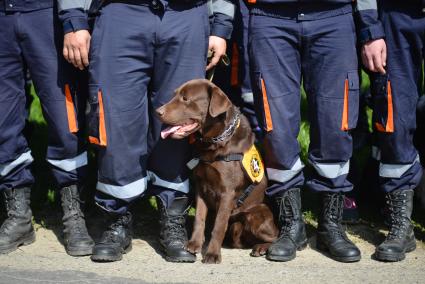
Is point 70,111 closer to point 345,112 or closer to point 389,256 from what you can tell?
point 345,112

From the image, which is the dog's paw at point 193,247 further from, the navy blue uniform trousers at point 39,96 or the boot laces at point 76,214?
the navy blue uniform trousers at point 39,96

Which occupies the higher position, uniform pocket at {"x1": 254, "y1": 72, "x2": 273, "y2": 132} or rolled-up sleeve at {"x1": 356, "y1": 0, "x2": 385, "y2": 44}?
rolled-up sleeve at {"x1": 356, "y1": 0, "x2": 385, "y2": 44}

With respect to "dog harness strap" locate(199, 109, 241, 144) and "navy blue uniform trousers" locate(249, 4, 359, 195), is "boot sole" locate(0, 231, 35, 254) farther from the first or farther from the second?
"navy blue uniform trousers" locate(249, 4, 359, 195)

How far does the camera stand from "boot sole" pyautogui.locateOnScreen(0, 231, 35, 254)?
16.7ft

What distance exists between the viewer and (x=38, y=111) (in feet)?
21.6

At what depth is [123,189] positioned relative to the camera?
489cm

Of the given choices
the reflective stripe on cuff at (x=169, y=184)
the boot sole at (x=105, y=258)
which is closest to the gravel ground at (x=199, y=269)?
the boot sole at (x=105, y=258)

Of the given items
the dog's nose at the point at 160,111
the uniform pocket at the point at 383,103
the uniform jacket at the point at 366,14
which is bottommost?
the dog's nose at the point at 160,111

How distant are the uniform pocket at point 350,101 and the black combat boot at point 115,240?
1.66 m

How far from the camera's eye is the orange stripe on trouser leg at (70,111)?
4.97 m

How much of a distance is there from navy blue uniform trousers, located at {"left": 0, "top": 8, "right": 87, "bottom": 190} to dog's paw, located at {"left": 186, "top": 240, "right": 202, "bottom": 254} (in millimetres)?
940

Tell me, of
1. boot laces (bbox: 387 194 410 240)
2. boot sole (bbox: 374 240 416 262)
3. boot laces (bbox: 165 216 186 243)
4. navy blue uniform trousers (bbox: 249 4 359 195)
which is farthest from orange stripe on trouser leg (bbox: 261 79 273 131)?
boot sole (bbox: 374 240 416 262)

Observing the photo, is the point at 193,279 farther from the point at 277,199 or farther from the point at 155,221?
the point at 155,221

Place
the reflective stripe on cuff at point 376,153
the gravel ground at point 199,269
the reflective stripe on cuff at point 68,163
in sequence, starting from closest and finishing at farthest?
1. the gravel ground at point 199,269
2. the reflective stripe on cuff at point 68,163
3. the reflective stripe on cuff at point 376,153
